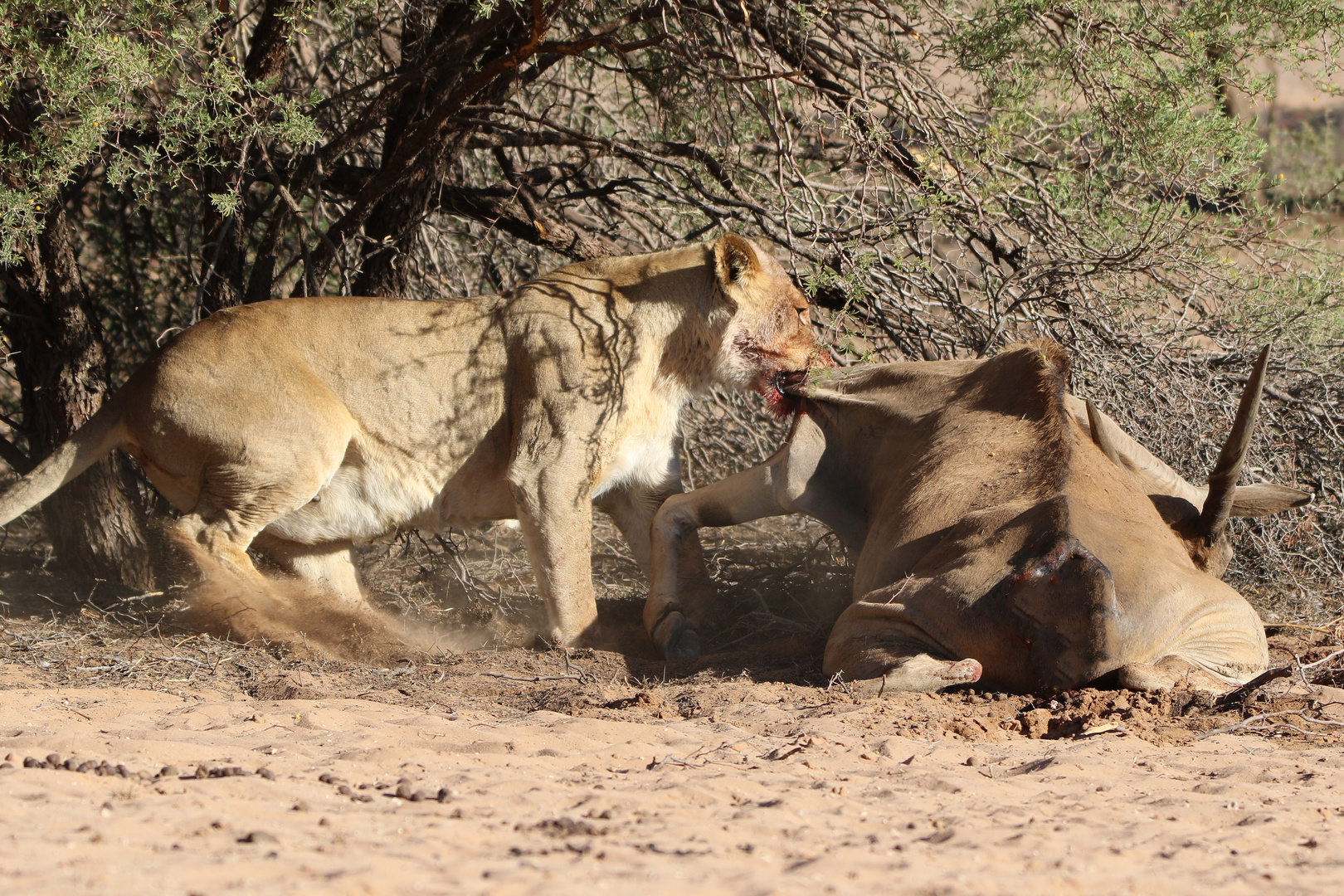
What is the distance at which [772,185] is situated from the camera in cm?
647

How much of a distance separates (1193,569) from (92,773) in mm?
3936

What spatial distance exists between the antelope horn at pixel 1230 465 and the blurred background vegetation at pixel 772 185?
1.27m

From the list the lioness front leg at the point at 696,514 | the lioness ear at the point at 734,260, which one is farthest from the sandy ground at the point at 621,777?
the lioness ear at the point at 734,260

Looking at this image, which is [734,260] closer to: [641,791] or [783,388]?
[783,388]

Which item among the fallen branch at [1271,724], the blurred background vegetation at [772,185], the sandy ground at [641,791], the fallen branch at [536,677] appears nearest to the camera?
the sandy ground at [641,791]

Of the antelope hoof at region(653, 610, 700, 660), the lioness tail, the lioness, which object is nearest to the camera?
the lioness tail

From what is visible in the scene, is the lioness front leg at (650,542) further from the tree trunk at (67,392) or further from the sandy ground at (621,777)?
the tree trunk at (67,392)

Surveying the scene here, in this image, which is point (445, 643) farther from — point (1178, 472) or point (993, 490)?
point (1178, 472)

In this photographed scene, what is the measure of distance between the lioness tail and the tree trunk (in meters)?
0.87

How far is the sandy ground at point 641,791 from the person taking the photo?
7.91 feet

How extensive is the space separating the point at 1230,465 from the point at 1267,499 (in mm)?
893

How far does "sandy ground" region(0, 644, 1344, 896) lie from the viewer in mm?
2410

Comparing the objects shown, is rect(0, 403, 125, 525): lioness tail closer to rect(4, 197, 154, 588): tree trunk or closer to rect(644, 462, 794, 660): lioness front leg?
rect(4, 197, 154, 588): tree trunk

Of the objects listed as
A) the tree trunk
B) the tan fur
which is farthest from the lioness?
the tree trunk
